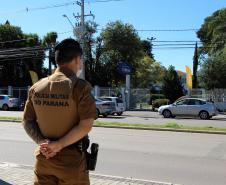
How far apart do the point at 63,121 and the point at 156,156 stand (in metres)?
8.24

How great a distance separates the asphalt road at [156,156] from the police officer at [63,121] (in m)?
5.06

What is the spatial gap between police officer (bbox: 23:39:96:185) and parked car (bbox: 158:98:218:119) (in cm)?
2869

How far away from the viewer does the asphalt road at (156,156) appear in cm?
950

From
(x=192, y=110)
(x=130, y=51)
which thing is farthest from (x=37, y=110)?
(x=130, y=51)

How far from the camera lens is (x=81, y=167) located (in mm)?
4027

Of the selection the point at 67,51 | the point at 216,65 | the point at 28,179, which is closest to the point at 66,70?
the point at 67,51

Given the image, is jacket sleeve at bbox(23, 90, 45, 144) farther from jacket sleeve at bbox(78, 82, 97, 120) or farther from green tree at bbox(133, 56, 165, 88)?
green tree at bbox(133, 56, 165, 88)

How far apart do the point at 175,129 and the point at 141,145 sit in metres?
6.03

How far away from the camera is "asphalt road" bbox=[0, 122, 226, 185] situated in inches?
374

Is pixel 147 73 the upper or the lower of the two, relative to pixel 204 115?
upper

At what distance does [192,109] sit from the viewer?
32.5 metres

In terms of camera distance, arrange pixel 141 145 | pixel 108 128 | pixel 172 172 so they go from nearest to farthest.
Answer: pixel 172 172, pixel 141 145, pixel 108 128

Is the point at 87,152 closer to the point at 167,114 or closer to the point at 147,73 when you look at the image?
the point at 167,114

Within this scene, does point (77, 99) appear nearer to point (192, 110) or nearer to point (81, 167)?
point (81, 167)
